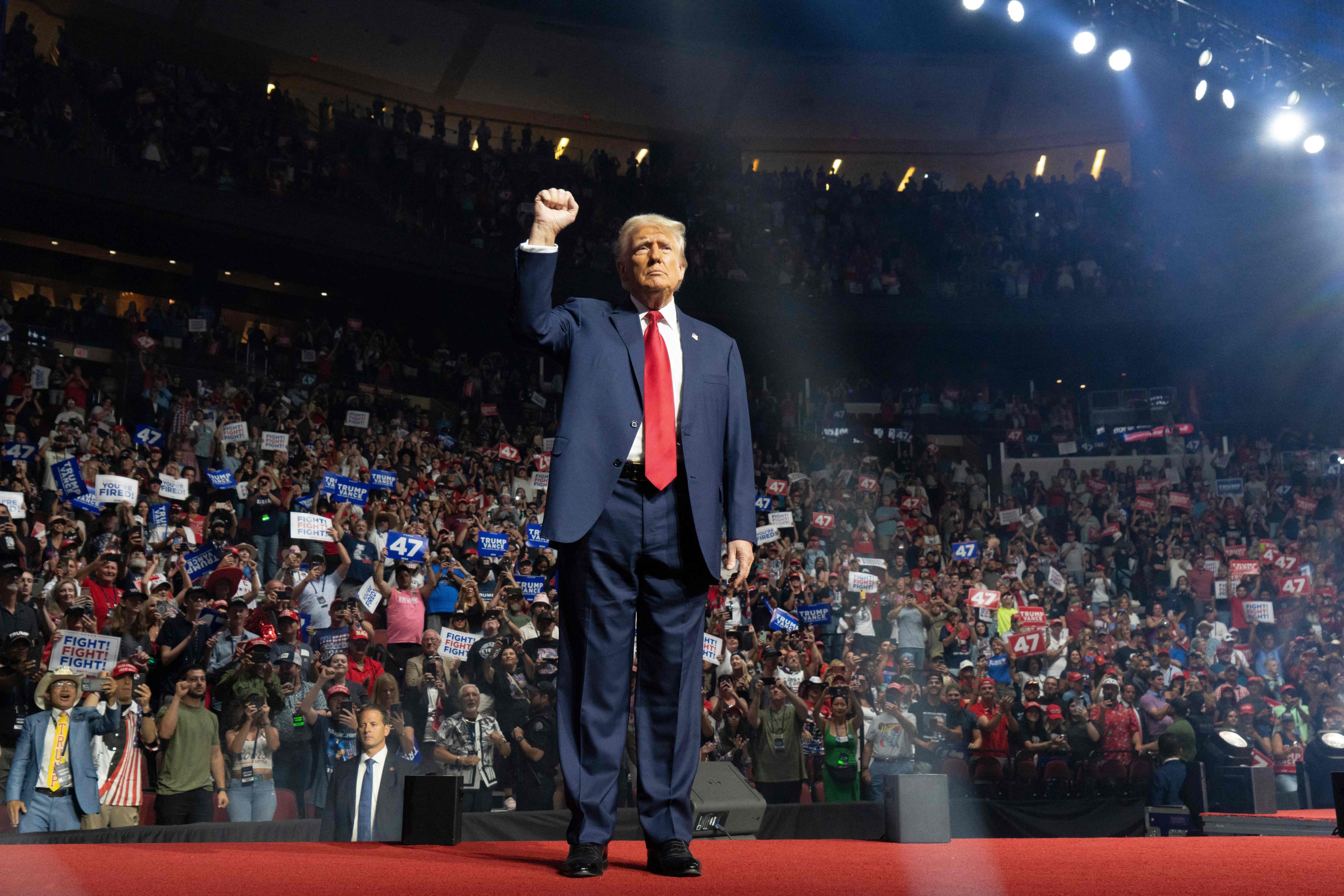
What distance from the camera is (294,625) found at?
735cm

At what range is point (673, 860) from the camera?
230 centimetres

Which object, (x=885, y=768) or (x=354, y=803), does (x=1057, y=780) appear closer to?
(x=885, y=768)

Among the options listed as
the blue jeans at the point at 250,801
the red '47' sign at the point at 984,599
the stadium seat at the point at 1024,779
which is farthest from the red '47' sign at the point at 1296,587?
the blue jeans at the point at 250,801

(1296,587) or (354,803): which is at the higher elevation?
(1296,587)

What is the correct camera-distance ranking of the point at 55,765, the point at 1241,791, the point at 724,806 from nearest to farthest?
the point at 724,806 < the point at 55,765 < the point at 1241,791

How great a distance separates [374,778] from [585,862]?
4585 millimetres

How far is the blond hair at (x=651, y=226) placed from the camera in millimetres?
2666

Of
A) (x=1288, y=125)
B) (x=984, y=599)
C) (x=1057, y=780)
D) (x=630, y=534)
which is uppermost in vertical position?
(x=1288, y=125)

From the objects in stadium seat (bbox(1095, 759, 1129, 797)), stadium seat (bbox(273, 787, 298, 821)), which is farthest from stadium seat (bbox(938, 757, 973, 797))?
stadium seat (bbox(273, 787, 298, 821))

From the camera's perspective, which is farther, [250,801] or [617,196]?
[617,196]

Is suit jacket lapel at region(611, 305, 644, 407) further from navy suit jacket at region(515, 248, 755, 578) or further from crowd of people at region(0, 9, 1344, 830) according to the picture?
crowd of people at region(0, 9, 1344, 830)

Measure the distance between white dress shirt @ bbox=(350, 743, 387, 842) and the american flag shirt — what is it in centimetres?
115

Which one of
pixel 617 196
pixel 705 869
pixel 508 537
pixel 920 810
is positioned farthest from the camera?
pixel 617 196

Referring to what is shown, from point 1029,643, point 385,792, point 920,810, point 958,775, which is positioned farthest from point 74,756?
point 1029,643
